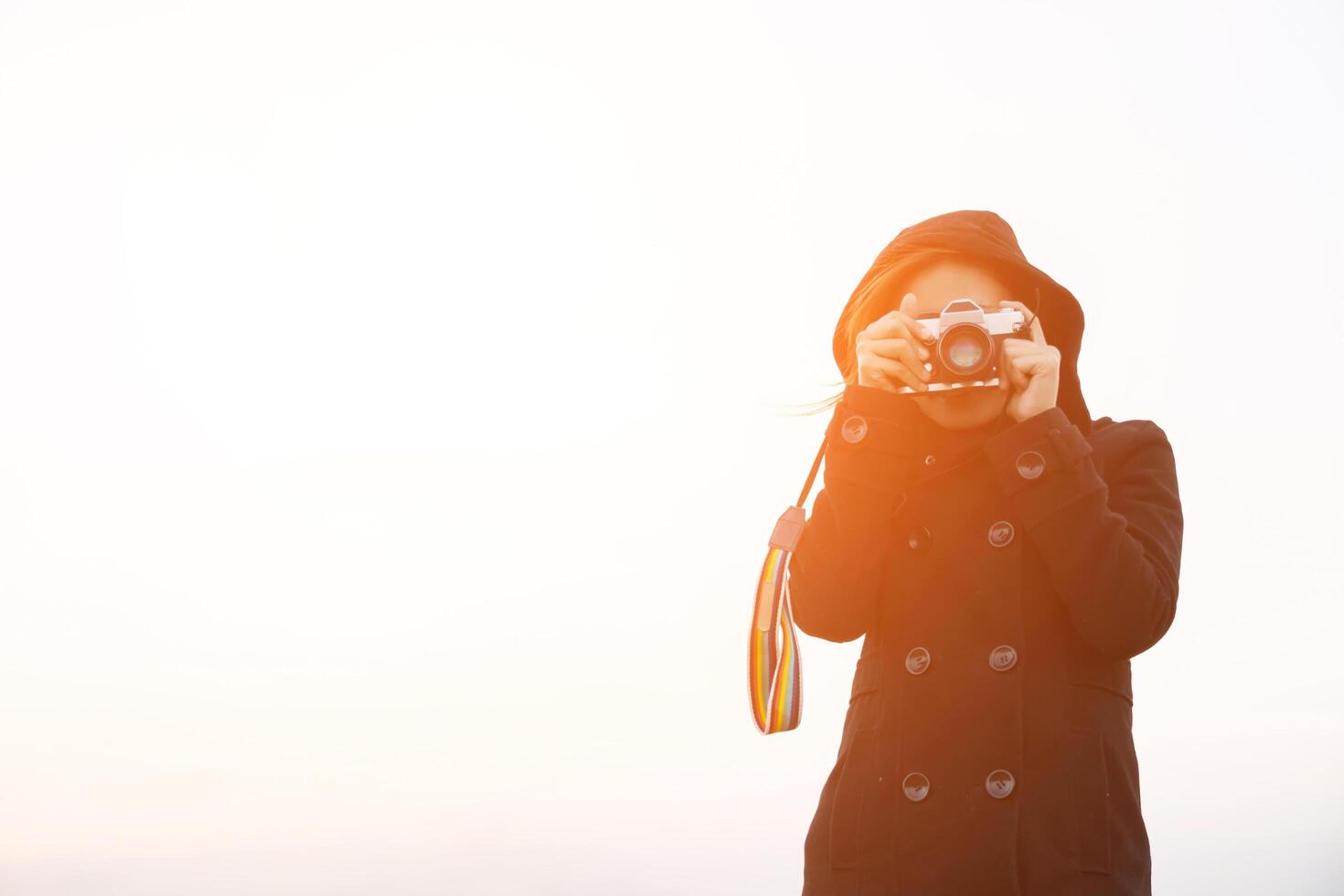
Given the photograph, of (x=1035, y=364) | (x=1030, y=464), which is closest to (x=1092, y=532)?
(x=1030, y=464)

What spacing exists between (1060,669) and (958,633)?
152mm

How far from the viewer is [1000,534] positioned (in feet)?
6.57

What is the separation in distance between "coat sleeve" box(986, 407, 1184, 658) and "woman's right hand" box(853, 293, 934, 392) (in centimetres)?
17

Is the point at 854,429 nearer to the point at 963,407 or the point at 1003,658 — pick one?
the point at 963,407

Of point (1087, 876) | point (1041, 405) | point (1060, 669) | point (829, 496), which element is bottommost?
point (1087, 876)

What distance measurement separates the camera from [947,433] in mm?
2174

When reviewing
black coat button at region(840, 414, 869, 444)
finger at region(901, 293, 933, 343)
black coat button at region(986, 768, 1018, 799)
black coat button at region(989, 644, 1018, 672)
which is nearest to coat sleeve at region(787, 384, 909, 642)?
black coat button at region(840, 414, 869, 444)

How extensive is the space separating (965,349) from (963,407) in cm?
13

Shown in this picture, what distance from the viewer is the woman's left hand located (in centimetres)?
205

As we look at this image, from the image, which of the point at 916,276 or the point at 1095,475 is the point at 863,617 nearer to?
the point at 1095,475

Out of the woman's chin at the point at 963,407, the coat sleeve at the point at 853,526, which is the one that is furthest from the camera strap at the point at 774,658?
the woman's chin at the point at 963,407

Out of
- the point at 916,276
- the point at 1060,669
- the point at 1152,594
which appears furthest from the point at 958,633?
the point at 916,276

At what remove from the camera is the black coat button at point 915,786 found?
1.85 metres

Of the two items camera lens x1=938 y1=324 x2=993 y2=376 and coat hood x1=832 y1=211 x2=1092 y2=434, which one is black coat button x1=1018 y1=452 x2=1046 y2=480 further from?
coat hood x1=832 y1=211 x2=1092 y2=434
